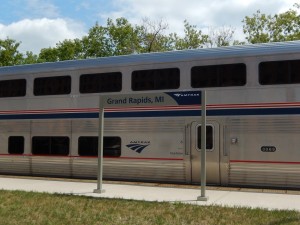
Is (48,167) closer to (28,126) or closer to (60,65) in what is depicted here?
(28,126)

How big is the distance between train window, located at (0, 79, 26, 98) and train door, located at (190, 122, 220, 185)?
657cm

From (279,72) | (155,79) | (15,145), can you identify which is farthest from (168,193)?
(15,145)

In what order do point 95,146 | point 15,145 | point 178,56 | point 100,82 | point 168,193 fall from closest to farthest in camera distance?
point 168,193 < point 178,56 < point 100,82 < point 95,146 < point 15,145

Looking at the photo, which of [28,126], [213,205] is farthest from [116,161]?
[213,205]

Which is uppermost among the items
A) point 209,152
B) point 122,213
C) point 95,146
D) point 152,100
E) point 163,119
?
point 152,100

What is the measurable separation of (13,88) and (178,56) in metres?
6.47

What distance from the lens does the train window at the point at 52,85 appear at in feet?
45.3

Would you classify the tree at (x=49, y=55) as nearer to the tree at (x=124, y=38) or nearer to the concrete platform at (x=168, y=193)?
the tree at (x=124, y=38)

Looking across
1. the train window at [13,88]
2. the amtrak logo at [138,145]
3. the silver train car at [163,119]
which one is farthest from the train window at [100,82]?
the train window at [13,88]

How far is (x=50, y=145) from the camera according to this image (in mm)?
14094

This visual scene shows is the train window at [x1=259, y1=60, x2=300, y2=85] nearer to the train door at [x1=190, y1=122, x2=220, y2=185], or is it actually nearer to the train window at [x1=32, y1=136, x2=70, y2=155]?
the train door at [x1=190, y1=122, x2=220, y2=185]

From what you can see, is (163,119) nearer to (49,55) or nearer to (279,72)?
(279,72)

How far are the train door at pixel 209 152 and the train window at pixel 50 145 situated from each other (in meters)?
4.50

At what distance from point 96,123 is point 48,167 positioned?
253 centimetres
